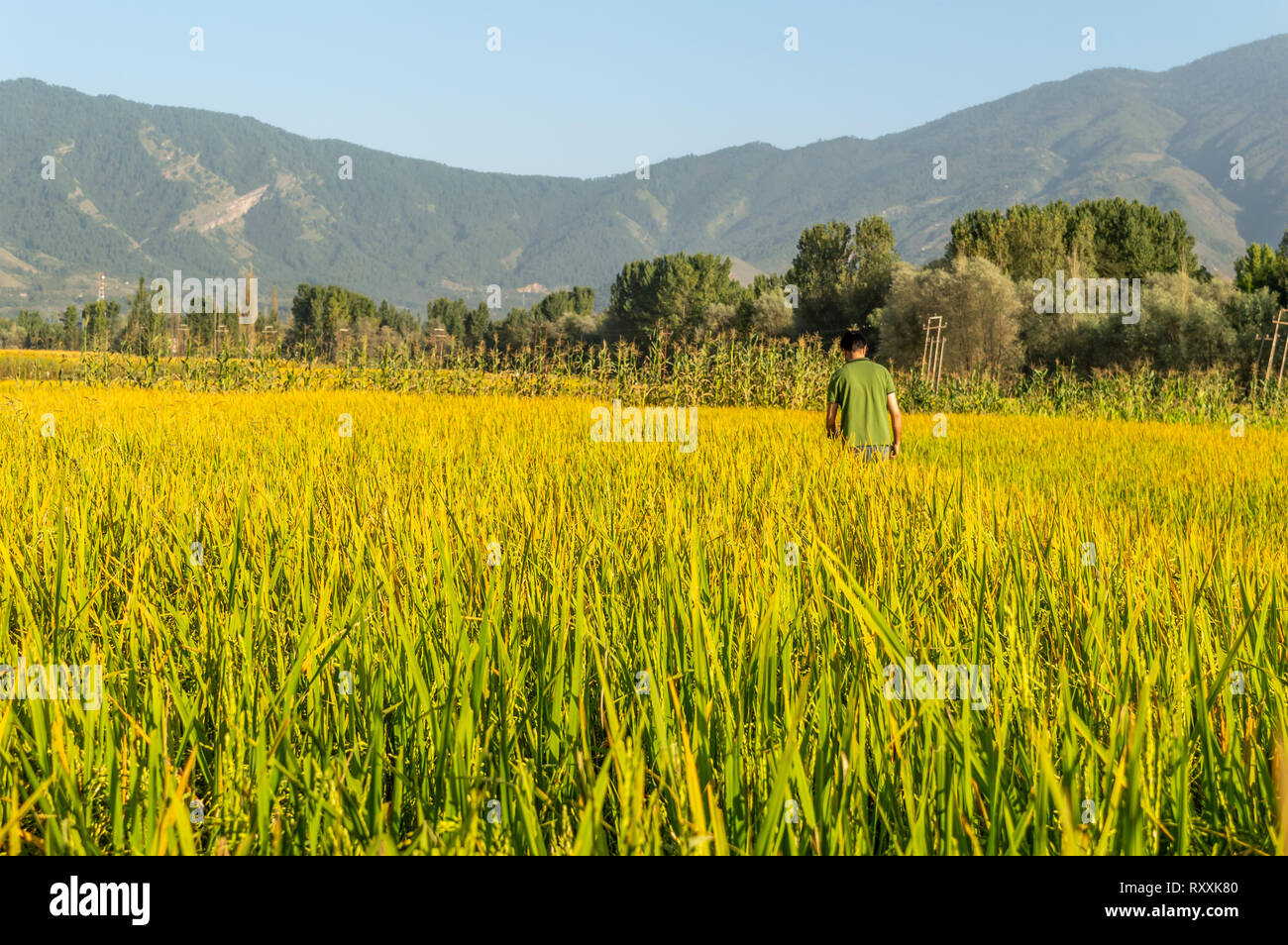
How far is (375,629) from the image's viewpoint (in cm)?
227

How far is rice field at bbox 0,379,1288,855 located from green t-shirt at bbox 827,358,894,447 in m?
2.27

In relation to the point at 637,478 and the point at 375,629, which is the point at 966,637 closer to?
the point at 375,629

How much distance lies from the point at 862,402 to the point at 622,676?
17.3 feet

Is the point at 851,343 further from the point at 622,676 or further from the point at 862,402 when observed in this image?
the point at 622,676

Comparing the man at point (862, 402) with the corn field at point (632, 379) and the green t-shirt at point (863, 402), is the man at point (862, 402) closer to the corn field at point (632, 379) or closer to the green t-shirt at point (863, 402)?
the green t-shirt at point (863, 402)

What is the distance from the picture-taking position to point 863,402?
6914 millimetres

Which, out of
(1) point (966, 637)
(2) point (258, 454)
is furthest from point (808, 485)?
(2) point (258, 454)

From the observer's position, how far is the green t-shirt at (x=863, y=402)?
6.91 metres

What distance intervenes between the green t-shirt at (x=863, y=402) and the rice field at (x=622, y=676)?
2.27 m

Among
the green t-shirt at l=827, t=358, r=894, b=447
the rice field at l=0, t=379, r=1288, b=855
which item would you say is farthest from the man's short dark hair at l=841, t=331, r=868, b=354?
the rice field at l=0, t=379, r=1288, b=855

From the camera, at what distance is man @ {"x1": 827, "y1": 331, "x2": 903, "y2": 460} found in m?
6.90

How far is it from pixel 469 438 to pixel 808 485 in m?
3.52

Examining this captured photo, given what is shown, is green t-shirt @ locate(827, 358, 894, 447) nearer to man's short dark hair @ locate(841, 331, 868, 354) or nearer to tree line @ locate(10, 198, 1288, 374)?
man's short dark hair @ locate(841, 331, 868, 354)
